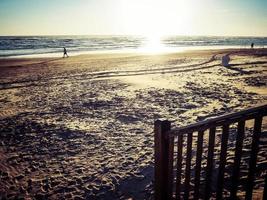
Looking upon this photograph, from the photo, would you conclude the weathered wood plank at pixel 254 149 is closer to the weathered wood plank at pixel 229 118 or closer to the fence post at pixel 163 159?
the weathered wood plank at pixel 229 118

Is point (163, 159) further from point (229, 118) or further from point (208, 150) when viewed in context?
point (229, 118)

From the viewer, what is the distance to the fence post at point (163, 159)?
3057 millimetres

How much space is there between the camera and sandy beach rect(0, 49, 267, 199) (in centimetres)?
570

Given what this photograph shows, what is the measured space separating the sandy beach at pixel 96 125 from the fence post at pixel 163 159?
1876 millimetres

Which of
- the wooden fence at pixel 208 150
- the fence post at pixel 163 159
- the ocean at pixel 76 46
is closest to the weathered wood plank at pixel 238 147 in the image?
the wooden fence at pixel 208 150

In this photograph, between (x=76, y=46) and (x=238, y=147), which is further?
(x=76, y=46)

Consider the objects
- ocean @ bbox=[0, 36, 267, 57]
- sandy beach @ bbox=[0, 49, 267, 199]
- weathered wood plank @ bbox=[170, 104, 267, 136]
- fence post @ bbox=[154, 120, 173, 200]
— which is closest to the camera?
weathered wood plank @ bbox=[170, 104, 267, 136]

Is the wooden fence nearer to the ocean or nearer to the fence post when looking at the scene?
the fence post

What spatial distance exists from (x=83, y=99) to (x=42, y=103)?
186cm

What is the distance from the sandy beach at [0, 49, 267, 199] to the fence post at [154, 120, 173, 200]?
1876 mm

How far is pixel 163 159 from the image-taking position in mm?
3195

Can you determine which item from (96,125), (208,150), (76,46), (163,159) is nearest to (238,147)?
(208,150)

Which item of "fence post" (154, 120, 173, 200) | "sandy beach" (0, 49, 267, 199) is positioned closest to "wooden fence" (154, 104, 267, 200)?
"fence post" (154, 120, 173, 200)

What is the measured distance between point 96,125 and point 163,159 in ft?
20.3
